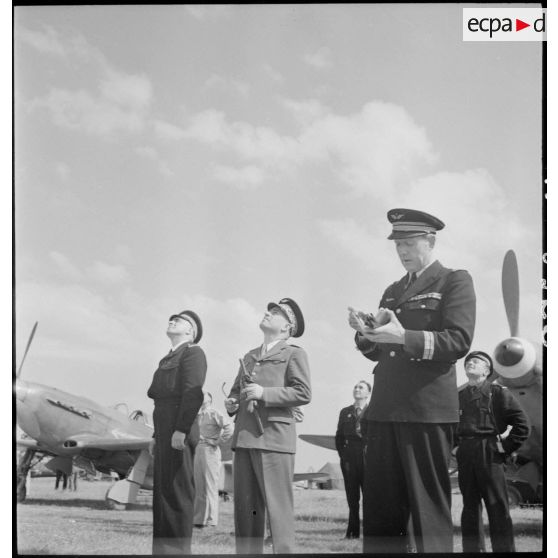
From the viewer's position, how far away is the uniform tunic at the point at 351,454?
17.2 feet

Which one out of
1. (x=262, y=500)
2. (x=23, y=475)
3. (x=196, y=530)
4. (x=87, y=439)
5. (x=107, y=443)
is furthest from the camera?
(x=87, y=439)

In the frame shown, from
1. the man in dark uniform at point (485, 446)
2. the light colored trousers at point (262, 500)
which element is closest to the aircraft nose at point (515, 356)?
the man in dark uniform at point (485, 446)

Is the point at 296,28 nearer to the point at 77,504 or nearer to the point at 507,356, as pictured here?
the point at 507,356

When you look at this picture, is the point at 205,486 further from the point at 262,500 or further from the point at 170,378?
the point at 170,378

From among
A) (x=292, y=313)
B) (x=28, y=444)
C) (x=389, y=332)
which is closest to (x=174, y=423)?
(x=292, y=313)

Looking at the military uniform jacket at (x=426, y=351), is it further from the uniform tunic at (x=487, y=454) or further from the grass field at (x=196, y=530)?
the grass field at (x=196, y=530)

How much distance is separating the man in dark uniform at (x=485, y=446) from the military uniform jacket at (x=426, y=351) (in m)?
0.29

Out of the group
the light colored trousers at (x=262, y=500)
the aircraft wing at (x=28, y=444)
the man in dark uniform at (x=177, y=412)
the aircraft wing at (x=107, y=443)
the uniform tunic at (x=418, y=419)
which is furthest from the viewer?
the aircraft wing at (x=28, y=444)

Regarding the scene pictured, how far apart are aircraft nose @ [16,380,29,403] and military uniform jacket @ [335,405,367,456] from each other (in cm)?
223

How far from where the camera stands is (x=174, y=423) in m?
5.39

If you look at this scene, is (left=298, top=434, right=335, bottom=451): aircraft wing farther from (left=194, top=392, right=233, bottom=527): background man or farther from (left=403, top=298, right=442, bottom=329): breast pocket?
(left=403, top=298, right=442, bottom=329): breast pocket

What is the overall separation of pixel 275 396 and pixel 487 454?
1557mm

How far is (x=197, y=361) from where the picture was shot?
540 cm

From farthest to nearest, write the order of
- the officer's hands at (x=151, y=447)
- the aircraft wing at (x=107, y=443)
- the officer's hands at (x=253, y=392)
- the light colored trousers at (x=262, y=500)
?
1. the aircraft wing at (x=107, y=443)
2. the officer's hands at (x=151, y=447)
3. the officer's hands at (x=253, y=392)
4. the light colored trousers at (x=262, y=500)
